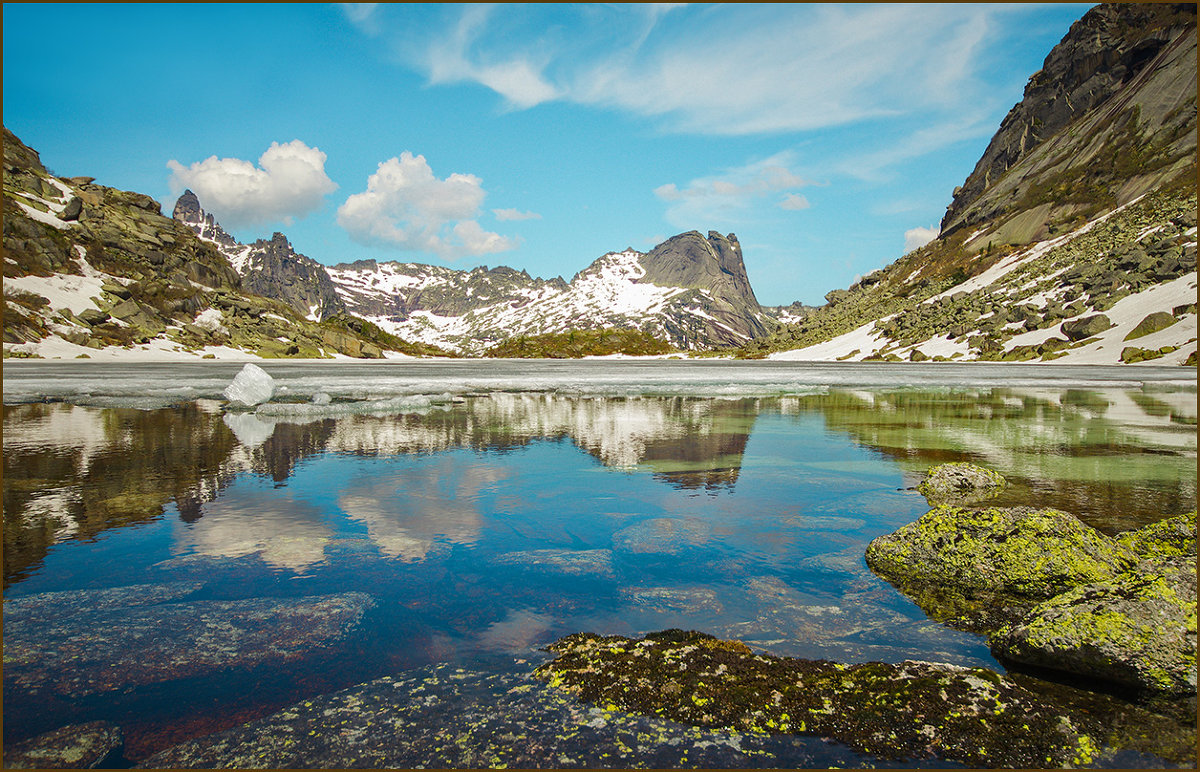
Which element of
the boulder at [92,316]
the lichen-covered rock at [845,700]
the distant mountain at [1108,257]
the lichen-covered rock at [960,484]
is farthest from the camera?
the boulder at [92,316]

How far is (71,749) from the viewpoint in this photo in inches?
268

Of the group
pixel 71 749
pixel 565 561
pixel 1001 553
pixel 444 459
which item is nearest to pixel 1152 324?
pixel 1001 553

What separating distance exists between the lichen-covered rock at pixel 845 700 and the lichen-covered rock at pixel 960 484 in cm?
1076

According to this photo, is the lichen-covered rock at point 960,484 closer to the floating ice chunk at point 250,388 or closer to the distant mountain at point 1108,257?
the floating ice chunk at point 250,388

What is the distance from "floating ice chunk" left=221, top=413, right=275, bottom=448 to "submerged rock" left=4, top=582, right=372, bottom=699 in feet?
56.5

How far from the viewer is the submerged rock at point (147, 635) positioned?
8352 mm

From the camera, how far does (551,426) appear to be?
3478cm

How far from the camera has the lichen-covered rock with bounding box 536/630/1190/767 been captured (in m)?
6.72

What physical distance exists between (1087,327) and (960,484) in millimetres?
131398

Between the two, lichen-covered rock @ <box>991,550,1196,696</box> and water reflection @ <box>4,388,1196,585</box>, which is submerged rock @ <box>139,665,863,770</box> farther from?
water reflection @ <box>4,388,1196,585</box>

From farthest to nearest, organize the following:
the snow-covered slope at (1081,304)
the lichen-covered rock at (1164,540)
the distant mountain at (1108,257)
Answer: the distant mountain at (1108,257), the snow-covered slope at (1081,304), the lichen-covered rock at (1164,540)

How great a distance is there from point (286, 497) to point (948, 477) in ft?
66.0

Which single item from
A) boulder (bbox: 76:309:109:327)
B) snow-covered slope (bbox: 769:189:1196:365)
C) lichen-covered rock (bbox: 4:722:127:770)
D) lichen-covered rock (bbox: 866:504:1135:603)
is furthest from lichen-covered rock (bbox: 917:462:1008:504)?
boulder (bbox: 76:309:109:327)

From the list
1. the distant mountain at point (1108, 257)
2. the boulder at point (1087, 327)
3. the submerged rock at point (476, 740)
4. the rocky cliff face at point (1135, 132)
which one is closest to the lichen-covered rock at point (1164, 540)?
the submerged rock at point (476, 740)
